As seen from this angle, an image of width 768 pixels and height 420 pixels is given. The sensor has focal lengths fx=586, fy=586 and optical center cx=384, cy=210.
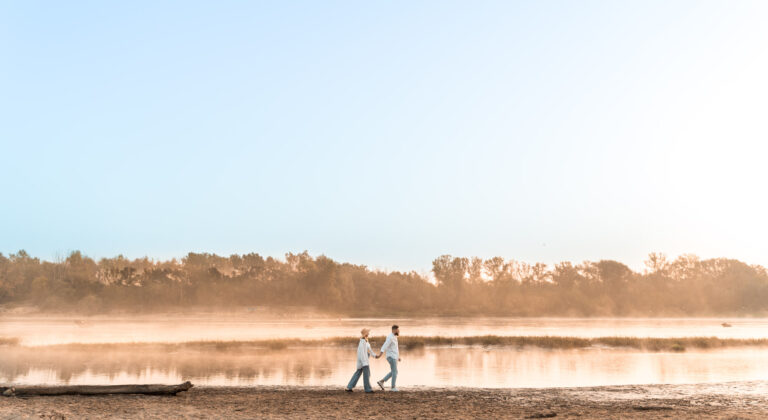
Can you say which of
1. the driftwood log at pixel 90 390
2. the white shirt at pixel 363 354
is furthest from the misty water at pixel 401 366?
the driftwood log at pixel 90 390

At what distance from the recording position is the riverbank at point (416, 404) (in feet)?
51.1

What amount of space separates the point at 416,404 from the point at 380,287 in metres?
152

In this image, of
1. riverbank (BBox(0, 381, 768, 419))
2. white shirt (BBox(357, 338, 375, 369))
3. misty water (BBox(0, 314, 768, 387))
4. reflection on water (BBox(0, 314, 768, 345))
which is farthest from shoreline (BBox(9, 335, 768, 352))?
white shirt (BBox(357, 338, 375, 369))

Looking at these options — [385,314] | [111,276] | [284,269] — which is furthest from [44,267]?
[385,314]

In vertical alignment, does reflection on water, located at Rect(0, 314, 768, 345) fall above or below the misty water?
below

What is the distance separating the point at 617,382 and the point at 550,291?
474ft

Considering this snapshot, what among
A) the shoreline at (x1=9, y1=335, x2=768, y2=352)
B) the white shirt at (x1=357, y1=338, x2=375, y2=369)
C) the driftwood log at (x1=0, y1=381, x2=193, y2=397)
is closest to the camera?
the driftwood log at (x1=0, y1=381, x2=193, y2=397)

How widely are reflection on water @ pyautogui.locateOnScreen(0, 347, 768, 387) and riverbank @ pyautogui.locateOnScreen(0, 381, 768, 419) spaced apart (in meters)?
5.12

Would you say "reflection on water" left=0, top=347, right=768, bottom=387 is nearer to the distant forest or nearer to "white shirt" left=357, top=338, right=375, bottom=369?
"white shirt" left=357, top=338, right=375, bottom=369

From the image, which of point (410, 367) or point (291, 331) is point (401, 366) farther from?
point (291, 331)

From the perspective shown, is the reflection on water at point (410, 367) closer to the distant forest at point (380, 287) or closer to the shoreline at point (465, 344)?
the shoreline at point (465, 344)

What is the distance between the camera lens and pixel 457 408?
56.3 ft

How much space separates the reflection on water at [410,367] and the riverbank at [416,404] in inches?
202

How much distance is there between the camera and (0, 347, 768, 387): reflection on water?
2797cm
